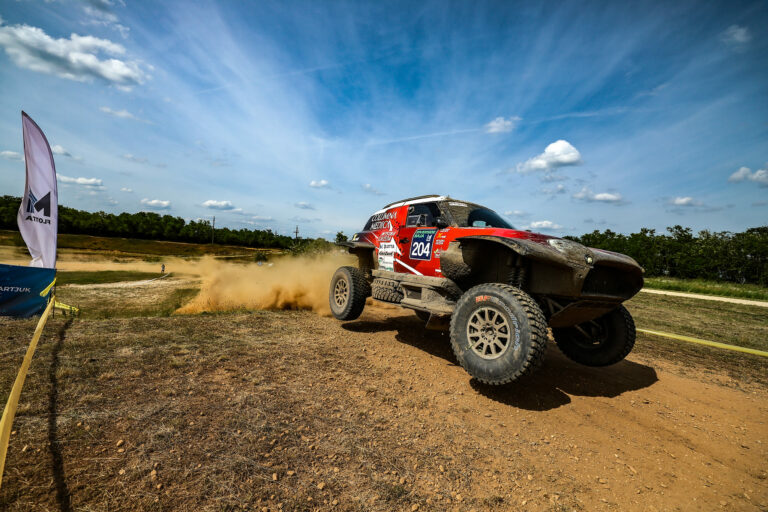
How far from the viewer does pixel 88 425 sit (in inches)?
110

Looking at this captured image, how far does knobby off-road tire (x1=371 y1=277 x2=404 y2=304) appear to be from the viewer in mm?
5922

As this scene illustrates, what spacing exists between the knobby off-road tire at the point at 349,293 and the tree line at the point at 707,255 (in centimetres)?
3012

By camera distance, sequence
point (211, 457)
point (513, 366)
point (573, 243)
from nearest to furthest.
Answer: point (211, 457) < point (513, 366) < point (573, 243)

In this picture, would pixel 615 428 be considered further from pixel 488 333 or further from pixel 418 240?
Answer: pixel 418 240

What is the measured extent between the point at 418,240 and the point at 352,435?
11.6 feet

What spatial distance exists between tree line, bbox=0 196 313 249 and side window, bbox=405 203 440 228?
56.2 m

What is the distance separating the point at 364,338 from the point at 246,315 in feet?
9.73

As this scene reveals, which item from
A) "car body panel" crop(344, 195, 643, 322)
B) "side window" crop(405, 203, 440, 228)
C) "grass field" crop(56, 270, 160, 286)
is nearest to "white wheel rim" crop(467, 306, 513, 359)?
"car body panel" crop(344, 195, 643, 322)

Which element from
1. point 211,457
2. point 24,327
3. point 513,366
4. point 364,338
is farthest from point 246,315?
point 513,366

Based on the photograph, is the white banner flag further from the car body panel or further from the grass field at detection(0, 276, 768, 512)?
the car body panel

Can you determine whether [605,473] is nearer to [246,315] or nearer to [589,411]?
[589,411]

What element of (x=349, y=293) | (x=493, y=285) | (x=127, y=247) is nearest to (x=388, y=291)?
(x=349, y=293)

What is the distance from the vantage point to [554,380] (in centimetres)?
496

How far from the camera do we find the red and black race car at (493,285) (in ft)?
12.7
